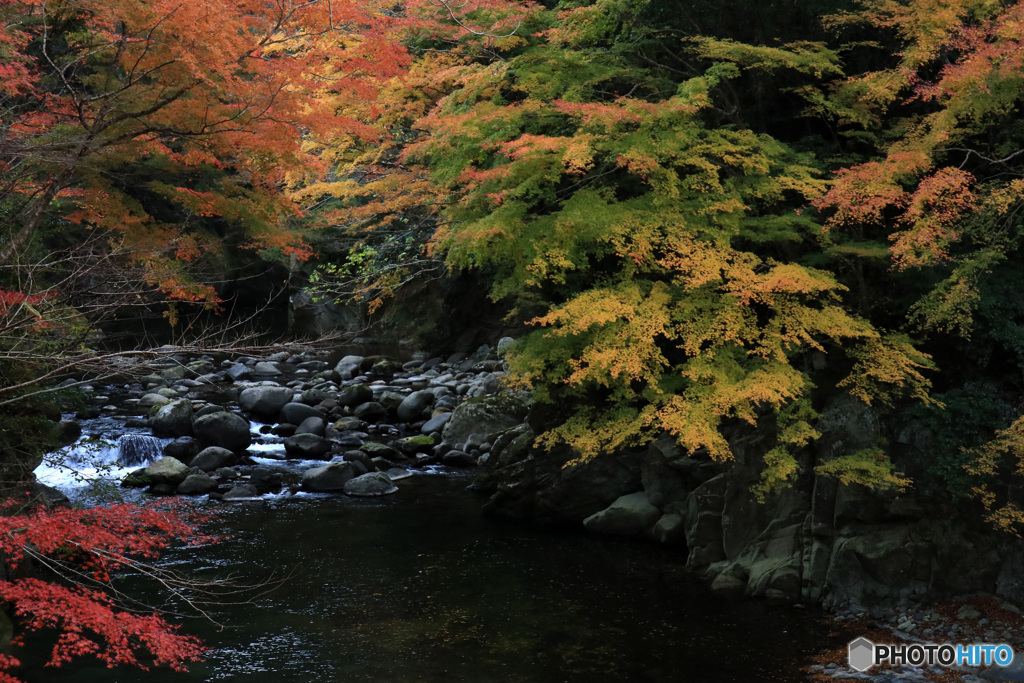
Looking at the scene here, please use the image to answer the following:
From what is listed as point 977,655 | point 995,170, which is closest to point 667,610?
point 977,655

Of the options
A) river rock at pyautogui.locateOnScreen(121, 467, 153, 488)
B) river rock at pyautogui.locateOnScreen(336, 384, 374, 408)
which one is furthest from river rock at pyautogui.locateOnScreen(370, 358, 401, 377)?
river rock at pyautogui.locateOnScreen(121, 467, 153, 488)

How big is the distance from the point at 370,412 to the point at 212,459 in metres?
4.60

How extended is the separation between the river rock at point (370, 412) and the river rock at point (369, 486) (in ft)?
15.3

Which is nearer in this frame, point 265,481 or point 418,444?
point 265,481

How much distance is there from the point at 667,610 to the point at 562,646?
5.14 ft

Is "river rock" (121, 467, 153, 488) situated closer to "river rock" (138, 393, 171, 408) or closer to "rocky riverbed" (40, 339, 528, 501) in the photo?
"rocky riverbed" (40, 339, 528, 501)

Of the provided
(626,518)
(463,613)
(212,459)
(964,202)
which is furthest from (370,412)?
(964,202)

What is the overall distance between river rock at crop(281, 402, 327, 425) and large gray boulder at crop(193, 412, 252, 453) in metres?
1.93

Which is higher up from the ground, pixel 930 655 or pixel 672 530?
pixel 930 655

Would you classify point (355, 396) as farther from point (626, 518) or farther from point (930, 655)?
point (930, 655)

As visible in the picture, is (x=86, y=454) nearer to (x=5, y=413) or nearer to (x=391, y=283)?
(x=5, y=413)

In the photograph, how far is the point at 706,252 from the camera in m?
9.02

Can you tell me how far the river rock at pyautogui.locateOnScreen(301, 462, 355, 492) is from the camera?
13.3 meters

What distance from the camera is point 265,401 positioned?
17875mm
